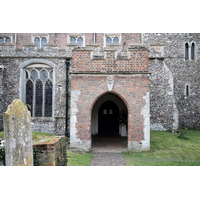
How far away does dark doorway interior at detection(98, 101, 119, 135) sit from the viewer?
11203 mm

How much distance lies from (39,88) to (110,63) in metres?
5.86

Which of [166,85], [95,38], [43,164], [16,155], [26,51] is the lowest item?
[43,164]

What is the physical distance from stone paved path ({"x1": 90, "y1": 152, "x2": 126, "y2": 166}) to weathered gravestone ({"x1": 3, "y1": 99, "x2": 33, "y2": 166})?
2.69 meters

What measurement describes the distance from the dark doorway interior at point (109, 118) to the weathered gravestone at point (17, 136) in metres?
8.10

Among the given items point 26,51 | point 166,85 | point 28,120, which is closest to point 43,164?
point 28,120

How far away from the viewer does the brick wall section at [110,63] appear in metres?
6.95

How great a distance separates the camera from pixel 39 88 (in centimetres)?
1029

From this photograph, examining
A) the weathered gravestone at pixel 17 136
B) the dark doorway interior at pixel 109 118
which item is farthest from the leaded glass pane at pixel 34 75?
the weathered gravestone at pixel 17 136

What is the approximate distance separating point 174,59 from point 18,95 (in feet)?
44.0

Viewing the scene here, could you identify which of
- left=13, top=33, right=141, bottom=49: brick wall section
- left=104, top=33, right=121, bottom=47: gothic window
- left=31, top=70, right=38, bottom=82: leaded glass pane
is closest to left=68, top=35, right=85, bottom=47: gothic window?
left=13, top=33, right=141, bottom=49: brick wall section

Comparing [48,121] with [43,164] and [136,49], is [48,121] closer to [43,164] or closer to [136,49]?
Answer: [43,164]

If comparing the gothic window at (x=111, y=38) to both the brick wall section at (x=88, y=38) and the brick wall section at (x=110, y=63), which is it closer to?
the brick wall section at (x=88, y=38)

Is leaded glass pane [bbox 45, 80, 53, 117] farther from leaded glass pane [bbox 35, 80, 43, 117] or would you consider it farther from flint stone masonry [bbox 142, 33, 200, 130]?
flint stone masonry [bbox 142, 33, 200, 130]

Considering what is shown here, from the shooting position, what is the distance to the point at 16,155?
3168 millimetres
